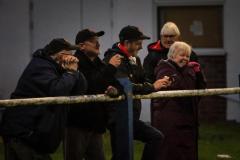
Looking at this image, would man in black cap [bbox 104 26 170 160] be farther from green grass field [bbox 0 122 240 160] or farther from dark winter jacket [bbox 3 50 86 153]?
green grass field [bbox 0 122 240 160]

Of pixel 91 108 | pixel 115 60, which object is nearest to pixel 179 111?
pixel 91 108

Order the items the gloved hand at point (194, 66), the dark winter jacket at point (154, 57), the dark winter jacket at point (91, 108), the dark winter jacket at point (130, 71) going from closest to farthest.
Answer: the dark winter jacket at point (91, 108), the dark winter jacket at point (130, 71), the gloved hand at point (194, 66), the dark winter jacket at point (154, 57)

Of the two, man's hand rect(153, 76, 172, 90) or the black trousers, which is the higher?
man's hand rect(153, 76, 172, 90)

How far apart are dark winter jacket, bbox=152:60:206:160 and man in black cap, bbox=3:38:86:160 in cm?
121

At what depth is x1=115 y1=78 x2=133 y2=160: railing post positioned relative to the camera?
16.3 ft

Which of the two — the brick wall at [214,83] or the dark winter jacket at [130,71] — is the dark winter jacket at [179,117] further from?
the brick wall at [214,83]

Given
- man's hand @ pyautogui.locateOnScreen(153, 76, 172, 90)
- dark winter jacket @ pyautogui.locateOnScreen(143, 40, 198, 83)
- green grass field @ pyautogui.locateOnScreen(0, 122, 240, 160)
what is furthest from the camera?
green grass field @ pyautogui.locateOnScreen(0, 122, 240, 160)

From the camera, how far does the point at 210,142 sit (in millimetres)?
10188

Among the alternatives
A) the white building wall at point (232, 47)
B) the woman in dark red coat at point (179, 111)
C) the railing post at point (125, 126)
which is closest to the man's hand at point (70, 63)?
the railing post at point (125, 126)

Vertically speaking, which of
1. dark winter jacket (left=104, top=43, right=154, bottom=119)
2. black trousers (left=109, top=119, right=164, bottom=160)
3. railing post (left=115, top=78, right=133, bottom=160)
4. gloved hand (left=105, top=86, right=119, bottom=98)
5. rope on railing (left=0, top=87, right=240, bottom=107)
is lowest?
black trousers (left=109, top=119, right=164, bottom=160)

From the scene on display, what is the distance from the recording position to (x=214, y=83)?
12.3 meters

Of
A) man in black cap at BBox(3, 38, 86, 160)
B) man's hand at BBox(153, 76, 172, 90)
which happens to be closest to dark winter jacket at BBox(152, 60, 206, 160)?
man's hand at BBox(153, 76, 172, 90)

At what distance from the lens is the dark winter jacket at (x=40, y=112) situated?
16.7ft

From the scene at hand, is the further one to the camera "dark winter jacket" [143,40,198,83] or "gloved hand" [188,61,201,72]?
"dark winter jacket" [143,40,198,83]
